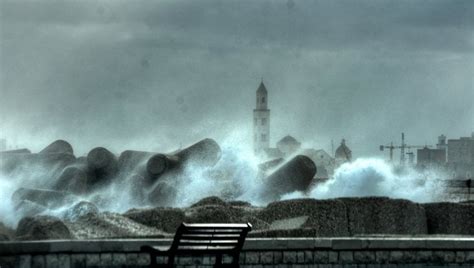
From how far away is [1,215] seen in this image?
827 inches

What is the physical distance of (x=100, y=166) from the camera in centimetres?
2697

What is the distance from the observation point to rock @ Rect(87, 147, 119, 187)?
26.8 m

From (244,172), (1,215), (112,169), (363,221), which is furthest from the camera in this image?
(244,172)

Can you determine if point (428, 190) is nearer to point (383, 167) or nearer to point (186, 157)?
point (383, 167)

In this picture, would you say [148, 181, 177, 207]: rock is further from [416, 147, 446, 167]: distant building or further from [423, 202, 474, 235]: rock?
[416, 147, 446, 167]: distant building

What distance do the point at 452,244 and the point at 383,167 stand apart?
1762cm

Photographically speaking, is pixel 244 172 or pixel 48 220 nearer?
pixel 48 220

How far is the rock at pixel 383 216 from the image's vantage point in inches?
679

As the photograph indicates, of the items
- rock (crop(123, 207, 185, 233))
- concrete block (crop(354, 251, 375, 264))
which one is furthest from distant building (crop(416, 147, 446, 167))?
concrete block (crop(354, 251, 375, 264))

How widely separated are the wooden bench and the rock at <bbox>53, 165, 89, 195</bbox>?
51.2 ft

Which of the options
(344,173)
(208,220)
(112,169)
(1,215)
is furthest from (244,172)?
(208,220)

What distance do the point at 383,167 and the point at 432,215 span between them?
12140 millimetres

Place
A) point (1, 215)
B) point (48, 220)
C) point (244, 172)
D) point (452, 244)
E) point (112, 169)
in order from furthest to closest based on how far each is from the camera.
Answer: point (244, 172), point (112, 169), point (1, 215), point (48, 220), point (452, 244)

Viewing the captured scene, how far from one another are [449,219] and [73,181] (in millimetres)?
10469
